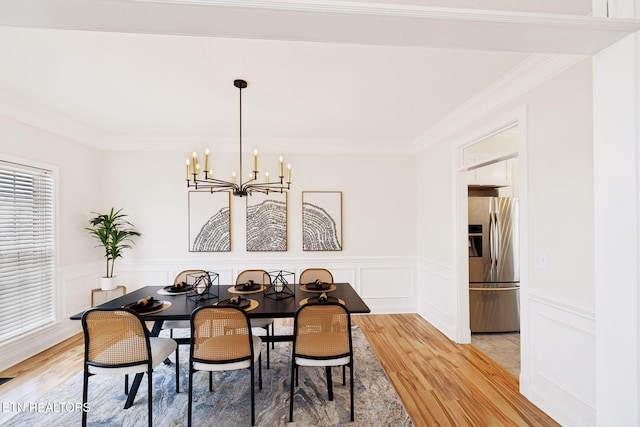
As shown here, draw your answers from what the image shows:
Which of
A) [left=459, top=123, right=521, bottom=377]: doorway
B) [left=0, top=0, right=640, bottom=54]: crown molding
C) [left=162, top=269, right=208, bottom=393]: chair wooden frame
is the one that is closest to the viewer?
[left=0, top=0, right=640, bottom=54]: crown molding

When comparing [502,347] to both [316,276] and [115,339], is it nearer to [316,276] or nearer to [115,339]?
[316,276]

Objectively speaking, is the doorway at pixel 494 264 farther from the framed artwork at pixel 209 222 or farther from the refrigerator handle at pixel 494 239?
the framed artwork at pixel 209 222

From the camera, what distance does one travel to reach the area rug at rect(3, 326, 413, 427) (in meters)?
2.21

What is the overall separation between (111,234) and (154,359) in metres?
2.61

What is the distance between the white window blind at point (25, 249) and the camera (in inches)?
121

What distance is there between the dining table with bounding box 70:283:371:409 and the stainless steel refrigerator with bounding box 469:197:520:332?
1.82 metres

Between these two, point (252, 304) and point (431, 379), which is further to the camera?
point (431, 379)

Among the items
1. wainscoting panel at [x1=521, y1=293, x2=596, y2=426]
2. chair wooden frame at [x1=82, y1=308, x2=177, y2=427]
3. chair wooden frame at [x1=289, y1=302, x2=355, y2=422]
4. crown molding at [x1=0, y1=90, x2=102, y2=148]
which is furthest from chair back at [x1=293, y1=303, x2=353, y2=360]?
crown molding at [x1=0, y1=90, x2=102, y2=148]

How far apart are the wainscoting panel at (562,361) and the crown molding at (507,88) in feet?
5.67

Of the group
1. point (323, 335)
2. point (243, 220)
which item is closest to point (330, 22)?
point (323, 335)

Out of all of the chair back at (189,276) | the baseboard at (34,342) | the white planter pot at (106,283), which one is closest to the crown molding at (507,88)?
the chair back at (189,276)

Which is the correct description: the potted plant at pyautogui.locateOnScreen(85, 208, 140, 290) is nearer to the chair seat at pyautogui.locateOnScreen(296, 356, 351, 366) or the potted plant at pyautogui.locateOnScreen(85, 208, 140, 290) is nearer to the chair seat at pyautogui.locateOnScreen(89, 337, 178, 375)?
the chair seat at pyautogui.locateOnScreen(89, 337, 178, 375)

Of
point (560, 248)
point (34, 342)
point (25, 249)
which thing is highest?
point (560, 248)

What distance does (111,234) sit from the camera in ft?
13.5
